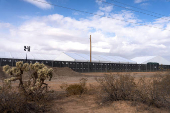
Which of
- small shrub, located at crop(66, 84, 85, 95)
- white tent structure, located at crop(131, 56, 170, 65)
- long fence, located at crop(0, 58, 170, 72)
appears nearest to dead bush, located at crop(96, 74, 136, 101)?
small shrub, located at crop(66, 84, 85, 95)

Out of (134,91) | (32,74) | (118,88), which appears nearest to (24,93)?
(32,74)

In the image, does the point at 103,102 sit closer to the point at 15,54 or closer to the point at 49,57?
the point at 15,54

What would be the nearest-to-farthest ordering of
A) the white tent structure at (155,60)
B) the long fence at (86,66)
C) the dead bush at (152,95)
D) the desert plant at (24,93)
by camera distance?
the desert plant at (24,93)
the dead bush at (152,95)
the long fence at (86,66)
the white tent structure at (155,60)

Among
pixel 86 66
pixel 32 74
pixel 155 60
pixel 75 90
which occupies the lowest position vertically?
pixel 75 90

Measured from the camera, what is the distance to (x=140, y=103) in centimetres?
732

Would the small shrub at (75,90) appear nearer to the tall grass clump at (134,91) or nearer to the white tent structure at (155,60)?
the tall grass clump at (134,91)

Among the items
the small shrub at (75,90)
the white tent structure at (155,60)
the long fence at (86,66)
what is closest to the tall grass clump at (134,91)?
the small shrub at (75,90)

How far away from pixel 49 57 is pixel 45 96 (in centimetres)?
4643

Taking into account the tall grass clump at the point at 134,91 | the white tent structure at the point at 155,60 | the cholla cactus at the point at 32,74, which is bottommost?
the tall grass clump at the point at 134,91

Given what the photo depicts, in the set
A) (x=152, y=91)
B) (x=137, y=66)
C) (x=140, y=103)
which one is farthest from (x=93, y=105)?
(x=137, y=66)

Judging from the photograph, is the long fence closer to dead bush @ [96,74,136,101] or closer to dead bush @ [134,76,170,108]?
dead bush @ [96,74,136,101]

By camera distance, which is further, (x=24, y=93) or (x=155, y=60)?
(x=155, y=60)

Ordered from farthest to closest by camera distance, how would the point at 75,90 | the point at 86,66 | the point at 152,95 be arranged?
the point at 86,66, the point at 75,90, the point at 152,95

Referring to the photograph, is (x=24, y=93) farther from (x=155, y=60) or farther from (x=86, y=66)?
(x=155, y=60)
